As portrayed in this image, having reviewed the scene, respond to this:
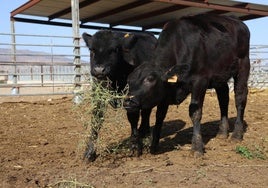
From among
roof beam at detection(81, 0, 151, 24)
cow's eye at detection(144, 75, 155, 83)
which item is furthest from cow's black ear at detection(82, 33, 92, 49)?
roof beam at detection(81, 0, 151, 24)

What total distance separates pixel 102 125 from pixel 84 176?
0.96 m

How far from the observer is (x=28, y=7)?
13.6 metres

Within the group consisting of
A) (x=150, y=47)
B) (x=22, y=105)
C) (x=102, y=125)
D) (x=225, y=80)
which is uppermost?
(x=150, y=47)

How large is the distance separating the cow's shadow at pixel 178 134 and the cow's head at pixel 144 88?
1009 millimetres

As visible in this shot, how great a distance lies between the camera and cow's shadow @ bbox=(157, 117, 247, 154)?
20.8ft

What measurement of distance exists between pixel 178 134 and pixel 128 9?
867 cm

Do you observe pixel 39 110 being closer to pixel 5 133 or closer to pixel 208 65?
pixel 5 133

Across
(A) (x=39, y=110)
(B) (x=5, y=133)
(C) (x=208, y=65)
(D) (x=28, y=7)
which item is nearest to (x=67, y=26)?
(D) (x=28, y=7)

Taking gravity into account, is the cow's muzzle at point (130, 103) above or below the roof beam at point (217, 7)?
below

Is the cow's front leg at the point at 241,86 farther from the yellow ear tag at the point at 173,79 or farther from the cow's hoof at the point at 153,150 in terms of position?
the yellow ear tag at the point at 173,79

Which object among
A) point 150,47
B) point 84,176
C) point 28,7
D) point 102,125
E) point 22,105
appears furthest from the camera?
point 28,7

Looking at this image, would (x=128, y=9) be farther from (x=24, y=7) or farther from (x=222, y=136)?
(x=222, y=136)

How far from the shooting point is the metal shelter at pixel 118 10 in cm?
1343

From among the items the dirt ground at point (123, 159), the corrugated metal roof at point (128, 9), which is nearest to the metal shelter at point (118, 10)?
the corrugated metal roof at point (128, 9)
